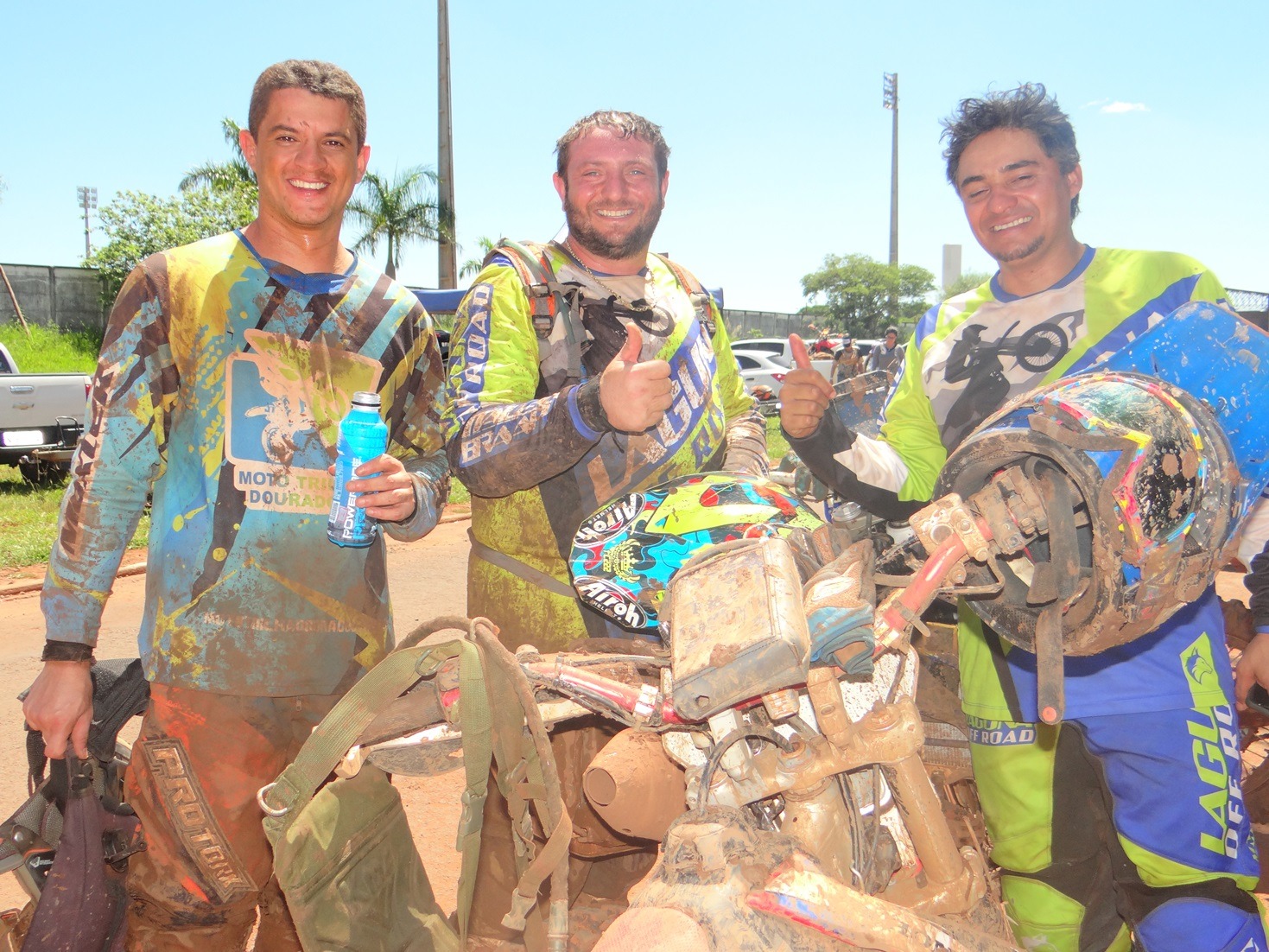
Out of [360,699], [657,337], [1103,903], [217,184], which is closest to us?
[360,699]

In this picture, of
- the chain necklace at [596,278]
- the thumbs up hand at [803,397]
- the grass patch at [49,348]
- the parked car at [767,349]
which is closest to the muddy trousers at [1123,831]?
the thumbs up hand at [803,397]

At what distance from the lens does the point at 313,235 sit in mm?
2613

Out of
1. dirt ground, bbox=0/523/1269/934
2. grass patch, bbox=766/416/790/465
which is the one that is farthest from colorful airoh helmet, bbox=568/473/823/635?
grass patch, bbox=766/416/790/465

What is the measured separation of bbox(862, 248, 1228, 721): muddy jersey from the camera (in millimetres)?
2395

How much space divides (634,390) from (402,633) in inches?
168

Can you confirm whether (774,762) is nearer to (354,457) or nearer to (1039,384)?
(354,457)

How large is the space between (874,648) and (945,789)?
4.75ft

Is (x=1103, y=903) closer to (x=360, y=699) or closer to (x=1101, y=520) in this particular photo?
(x=1101, y=520)

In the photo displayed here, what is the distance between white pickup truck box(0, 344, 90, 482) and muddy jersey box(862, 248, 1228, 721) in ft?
33.3

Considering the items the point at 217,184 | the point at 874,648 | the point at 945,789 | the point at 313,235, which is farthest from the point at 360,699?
the point at 217,184

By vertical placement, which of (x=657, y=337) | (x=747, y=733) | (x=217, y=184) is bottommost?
(x=747, y=733)

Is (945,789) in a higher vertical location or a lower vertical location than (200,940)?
higher

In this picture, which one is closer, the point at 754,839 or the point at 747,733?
the point at 754,839

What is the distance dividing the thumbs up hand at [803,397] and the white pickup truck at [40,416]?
32.9 feet
